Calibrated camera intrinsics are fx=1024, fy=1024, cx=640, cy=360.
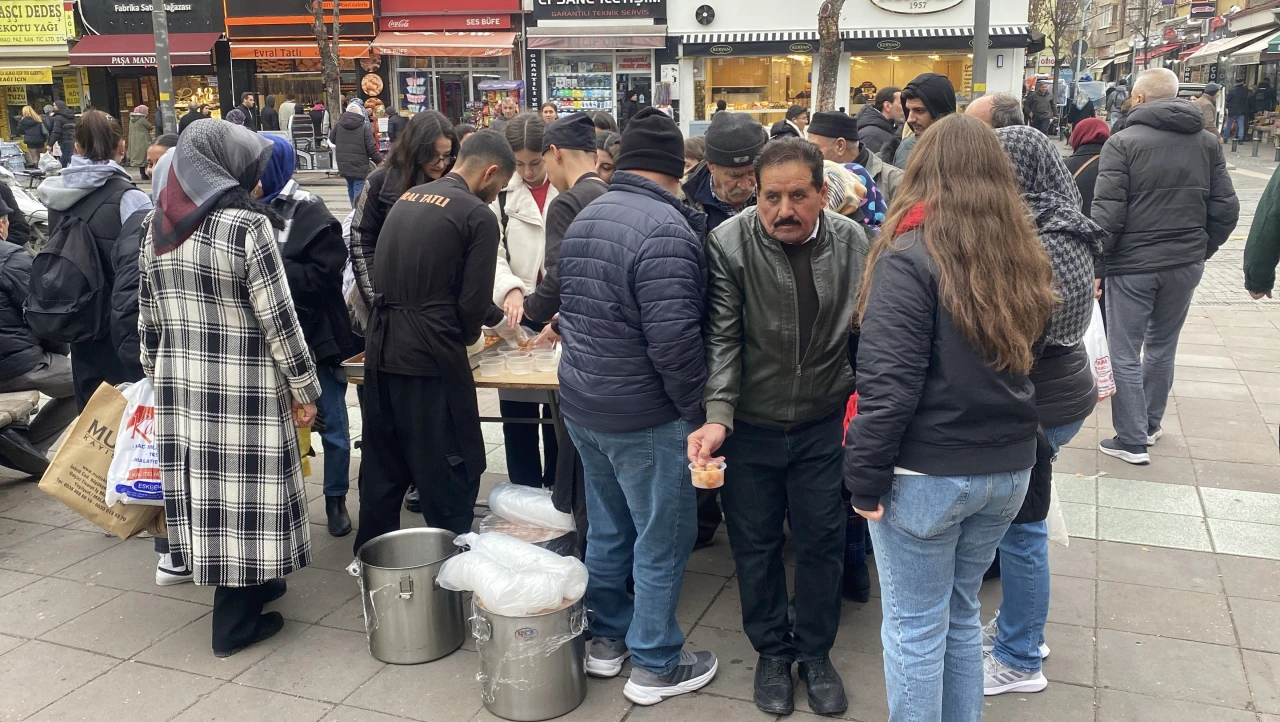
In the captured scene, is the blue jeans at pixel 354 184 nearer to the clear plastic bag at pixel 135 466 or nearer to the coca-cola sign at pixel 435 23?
the clear plastic bag at pixel 135 466

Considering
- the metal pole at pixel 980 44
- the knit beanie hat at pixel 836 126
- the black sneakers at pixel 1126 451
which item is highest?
the metal pole at pixel 980 44

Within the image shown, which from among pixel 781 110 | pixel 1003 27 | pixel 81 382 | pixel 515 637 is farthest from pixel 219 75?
pixel 515 637

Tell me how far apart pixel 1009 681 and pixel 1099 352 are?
1.30m

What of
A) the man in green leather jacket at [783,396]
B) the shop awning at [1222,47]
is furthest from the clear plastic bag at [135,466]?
the shop awning at [1222,47]

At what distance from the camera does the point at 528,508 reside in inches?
164

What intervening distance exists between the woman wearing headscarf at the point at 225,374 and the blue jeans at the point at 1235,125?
31.4 metres

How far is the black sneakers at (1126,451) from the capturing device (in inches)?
217

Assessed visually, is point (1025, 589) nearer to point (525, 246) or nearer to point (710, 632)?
point (710, 632)

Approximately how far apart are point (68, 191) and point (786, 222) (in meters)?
3.33

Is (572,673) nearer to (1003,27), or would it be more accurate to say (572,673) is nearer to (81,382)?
(81,382)

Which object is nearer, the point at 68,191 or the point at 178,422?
the point at 178,422

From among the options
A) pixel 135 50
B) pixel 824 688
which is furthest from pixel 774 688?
pixel 135 50

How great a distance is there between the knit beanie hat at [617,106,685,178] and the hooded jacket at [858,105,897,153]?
4.59m

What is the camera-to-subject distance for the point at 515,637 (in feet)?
10.6
